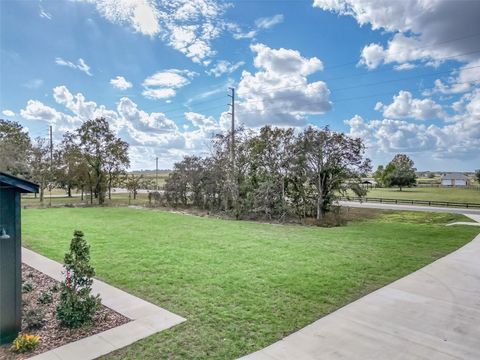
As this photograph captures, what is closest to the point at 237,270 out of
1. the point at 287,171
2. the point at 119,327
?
the point at 119,327

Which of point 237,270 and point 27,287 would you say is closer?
point 27,287

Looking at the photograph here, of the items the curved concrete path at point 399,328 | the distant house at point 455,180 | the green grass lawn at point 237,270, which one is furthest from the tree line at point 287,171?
Result: the distant house at point 455,180

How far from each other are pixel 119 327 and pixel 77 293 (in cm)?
78

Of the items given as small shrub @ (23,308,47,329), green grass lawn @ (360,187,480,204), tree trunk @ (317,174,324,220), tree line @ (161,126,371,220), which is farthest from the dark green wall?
green grass lawn @ (360,187,480,204)

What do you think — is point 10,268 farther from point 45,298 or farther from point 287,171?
point 287,171

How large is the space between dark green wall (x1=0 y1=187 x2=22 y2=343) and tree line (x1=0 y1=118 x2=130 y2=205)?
2176 cm

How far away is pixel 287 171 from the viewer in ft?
53.0

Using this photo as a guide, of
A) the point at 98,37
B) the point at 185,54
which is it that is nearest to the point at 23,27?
the point at 98,37

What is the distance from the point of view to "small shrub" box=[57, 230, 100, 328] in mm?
3922

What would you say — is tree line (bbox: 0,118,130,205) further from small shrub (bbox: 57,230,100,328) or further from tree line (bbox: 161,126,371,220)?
small shrub (bbox: 57,230,100,328)

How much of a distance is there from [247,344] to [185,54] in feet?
55.1

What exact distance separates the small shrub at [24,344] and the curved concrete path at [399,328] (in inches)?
97.9

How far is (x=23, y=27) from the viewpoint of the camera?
9.72m

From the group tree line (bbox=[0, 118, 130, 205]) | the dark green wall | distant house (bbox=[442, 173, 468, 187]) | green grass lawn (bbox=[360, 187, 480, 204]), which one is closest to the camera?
the dark green wall
